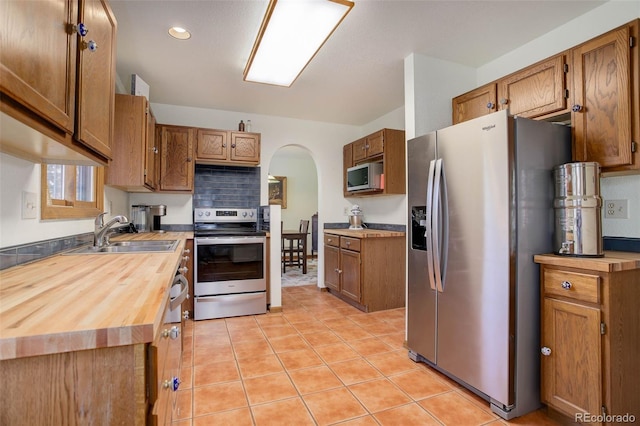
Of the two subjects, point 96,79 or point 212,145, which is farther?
point 212,145

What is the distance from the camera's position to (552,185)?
6.15ft

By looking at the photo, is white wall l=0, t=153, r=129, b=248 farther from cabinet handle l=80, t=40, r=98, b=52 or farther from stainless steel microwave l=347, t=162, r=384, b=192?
stainless steel microwave l=347, t=162, r=384, b=192

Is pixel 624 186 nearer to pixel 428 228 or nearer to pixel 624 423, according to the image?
pixel 428 228

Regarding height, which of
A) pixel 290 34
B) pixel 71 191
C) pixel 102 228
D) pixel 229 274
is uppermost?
pixel 290 34

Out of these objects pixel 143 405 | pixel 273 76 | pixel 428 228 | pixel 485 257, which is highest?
pixel 273 76

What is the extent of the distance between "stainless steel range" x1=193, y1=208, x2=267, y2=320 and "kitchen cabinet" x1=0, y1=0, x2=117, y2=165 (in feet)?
6.54

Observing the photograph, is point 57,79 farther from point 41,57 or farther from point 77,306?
point 77,306

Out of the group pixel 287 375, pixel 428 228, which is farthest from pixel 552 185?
pixel 287 375

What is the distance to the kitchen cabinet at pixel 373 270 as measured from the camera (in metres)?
3.65

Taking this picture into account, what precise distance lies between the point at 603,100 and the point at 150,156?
3.51 metres

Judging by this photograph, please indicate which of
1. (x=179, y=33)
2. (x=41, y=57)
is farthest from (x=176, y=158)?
(x=41, y=57)

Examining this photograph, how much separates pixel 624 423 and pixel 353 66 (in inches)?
120

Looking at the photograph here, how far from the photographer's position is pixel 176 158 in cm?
366

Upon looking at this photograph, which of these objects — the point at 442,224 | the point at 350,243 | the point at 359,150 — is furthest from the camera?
the point at 359,150
